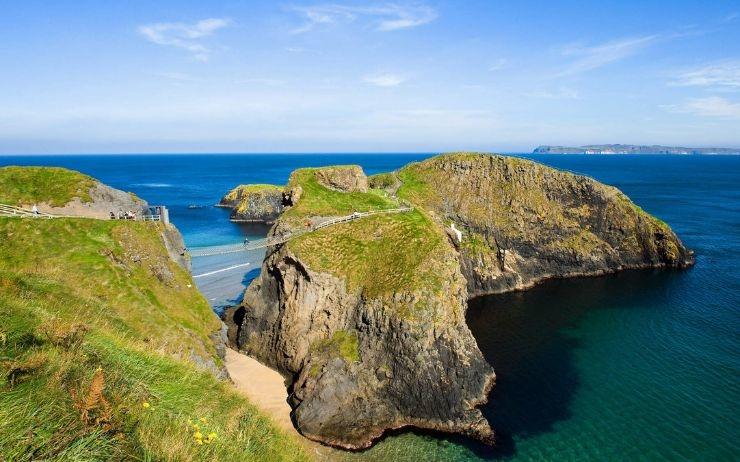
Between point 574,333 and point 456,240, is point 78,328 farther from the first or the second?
point 456,240

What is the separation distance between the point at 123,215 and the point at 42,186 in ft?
22.6

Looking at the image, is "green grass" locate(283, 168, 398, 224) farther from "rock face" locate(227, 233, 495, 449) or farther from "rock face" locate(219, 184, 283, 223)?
"rock face" locate(219, 184, 283, 223)

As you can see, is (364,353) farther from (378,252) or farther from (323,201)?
(323,201)

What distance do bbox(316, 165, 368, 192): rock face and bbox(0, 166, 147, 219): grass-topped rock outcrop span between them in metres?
23.4

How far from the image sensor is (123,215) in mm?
34812

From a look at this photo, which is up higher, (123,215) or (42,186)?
(42,186)

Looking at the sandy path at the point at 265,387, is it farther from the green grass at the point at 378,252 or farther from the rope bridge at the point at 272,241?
the green grass at the point at 378,252

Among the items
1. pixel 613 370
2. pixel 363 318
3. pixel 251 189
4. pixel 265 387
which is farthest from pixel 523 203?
pixel 251 189

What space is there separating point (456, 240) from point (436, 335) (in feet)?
90.1

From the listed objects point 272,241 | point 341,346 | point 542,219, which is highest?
point 272,241

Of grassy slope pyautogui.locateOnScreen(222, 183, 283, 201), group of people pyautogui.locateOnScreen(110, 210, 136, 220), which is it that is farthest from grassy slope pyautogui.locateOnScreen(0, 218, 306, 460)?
grassy slope pyautogui.locateOnScreen(222, 183, 283, 201)

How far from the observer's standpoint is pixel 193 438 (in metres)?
9.16

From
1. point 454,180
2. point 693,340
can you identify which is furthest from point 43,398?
point 454,180

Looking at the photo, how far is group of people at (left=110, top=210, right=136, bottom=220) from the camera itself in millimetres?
34094
